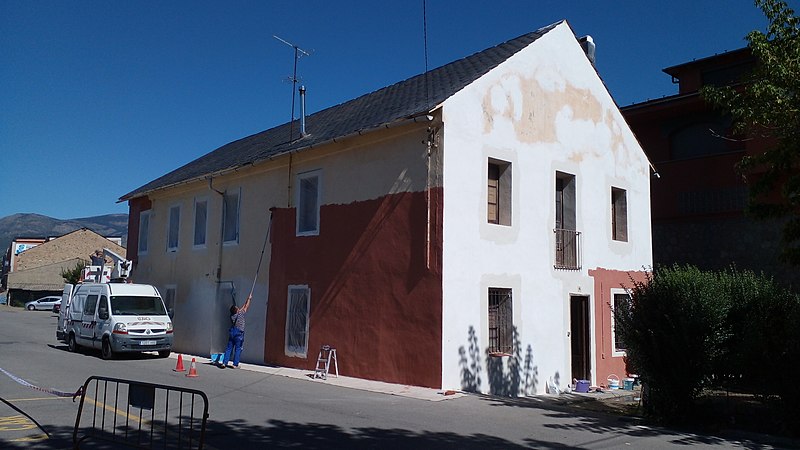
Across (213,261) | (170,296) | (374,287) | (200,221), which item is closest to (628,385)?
(374,287)

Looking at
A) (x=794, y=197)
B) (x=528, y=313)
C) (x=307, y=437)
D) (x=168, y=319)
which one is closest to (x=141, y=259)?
(x=168, y=319)

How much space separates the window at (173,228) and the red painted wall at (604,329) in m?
14.7

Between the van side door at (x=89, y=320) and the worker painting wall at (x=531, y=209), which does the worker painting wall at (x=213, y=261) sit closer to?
the van side door at (x=89, y=320)

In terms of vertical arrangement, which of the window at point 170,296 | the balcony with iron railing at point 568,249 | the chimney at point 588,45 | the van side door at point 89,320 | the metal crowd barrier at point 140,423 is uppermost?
the chimney at point 588,45

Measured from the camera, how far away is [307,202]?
17109 millimetres

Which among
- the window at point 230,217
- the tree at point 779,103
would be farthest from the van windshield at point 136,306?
the tree at point 779,103

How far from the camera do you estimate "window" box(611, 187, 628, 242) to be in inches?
722

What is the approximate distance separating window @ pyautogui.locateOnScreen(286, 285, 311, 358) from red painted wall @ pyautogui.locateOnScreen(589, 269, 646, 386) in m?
7.51

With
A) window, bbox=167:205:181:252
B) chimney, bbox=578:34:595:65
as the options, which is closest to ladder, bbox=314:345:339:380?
window, bbox=167:205:181:252

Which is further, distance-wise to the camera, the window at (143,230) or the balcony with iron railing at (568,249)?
the window at (143,230)

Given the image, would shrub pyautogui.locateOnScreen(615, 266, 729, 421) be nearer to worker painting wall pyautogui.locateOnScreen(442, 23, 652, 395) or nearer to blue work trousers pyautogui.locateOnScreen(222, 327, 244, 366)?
worker painting wall pyautogui.locateOnScreen(442, 23, 652, 395)

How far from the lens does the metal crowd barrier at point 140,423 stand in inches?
265

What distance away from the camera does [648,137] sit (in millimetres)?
22906

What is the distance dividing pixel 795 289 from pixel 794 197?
10.5 metres
